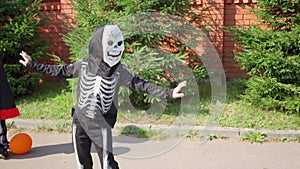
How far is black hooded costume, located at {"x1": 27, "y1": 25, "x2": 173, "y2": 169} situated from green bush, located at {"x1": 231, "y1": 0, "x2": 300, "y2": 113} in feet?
11.2

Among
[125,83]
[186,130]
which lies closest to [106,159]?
[125,83]

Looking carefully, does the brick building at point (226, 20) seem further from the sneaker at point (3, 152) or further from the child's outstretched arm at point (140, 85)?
the child's outstretched arm at point (140, 85)

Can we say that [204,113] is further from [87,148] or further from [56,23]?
[56,23]

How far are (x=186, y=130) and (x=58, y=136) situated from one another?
203 cm

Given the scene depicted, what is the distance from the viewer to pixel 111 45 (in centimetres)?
287

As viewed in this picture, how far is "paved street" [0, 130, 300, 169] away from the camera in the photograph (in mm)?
4312

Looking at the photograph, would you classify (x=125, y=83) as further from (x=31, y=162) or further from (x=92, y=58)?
(x=31, y=162)

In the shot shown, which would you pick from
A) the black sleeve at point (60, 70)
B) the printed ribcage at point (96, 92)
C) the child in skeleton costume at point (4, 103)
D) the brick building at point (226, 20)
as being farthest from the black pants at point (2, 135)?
the brick building at point (226, 20)

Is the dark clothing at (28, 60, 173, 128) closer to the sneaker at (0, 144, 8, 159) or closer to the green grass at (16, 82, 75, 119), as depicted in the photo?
the sneaker at (0, 144, 8, 159)

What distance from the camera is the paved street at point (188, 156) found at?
14.1 feet

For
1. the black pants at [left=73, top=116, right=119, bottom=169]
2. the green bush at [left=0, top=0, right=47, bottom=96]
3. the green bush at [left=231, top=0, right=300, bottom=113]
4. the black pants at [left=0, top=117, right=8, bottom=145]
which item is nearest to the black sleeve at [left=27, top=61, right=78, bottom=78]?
the black pants at [left=73, top=116, right=119, bottom=169]

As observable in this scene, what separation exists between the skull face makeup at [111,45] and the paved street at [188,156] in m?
1.86

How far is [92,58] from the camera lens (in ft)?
9.82

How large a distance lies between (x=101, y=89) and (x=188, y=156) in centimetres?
209
